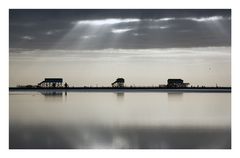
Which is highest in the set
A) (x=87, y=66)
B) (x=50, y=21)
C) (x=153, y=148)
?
(x=50, y=21)

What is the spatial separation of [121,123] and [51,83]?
2.35 meters

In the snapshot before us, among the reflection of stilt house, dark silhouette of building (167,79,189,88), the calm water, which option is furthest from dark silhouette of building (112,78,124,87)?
the reflection of stilt house

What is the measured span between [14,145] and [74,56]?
3.14 meters

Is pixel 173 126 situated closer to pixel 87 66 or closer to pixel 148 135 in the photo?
pixel 148 135

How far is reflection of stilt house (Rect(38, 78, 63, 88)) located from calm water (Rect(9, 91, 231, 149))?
1.87 feet

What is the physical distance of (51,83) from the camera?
451 inches

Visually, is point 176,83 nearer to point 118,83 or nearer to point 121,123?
point 118,83

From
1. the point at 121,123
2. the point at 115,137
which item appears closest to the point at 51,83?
the point at 121,123

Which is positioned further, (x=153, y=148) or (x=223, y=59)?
(x=223, y=59)

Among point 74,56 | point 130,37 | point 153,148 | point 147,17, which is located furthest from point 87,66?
point 153,148

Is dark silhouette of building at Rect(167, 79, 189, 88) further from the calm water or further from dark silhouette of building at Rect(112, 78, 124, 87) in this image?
dark silhouette of building at Rect(112, 78, 124, 87)

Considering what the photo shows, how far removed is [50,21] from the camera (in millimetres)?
10273

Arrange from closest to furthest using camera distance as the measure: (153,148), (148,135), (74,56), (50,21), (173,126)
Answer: (153,148) → (148,135) → (173,126) → (50,21) → (74,56)

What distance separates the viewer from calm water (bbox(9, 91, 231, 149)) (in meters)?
8.56
